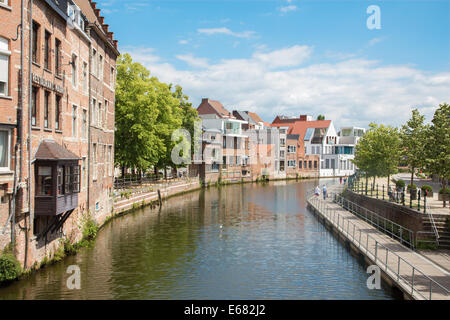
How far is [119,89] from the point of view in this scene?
44531mm

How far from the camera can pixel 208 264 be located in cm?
2194

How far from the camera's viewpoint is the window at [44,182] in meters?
18.2

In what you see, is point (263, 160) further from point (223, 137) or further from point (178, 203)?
point (178, 203)

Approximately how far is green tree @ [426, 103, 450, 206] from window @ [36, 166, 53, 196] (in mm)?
19711

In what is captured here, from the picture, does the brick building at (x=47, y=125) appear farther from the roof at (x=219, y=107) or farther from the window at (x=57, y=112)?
the roof at (x=219, y=107)

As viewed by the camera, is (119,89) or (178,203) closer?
(119,89)

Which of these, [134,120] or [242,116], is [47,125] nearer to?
[134,120]

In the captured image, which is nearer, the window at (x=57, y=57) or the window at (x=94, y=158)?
the window at (x=57, y=57)

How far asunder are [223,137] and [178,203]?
35.7 m

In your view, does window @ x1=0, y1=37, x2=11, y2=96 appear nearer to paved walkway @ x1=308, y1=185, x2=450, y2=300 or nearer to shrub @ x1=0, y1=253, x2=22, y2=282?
shrub @ x1=0, y1=253, x2=22, y2=282

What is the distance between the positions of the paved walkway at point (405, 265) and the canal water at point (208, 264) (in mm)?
889

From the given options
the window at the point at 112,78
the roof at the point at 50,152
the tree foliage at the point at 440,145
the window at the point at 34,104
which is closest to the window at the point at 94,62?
the window at the point at 112,78

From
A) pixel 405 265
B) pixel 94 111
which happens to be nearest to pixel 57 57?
pixel 94 111
